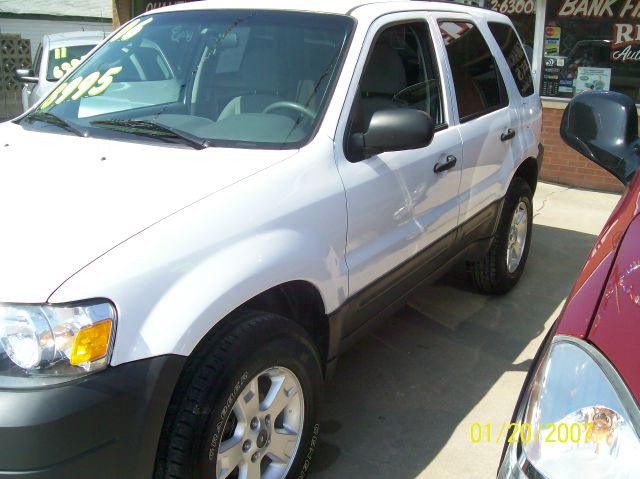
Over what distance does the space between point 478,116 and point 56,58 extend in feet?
20.7

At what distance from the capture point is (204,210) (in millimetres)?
2143

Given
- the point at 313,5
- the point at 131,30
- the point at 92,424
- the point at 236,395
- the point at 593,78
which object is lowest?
the point at 236,395

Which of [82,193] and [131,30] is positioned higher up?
[131,30]

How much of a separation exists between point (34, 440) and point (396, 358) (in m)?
2.44

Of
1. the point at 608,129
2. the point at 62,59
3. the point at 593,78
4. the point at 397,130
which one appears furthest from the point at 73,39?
the point at 608,129

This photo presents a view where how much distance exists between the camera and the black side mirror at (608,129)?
99.3 inches

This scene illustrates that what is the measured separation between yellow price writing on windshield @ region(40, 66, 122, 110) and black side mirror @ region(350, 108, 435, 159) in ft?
4.27

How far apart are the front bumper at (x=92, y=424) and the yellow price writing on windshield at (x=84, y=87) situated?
177 centimetres

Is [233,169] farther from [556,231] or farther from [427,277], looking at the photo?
[556,231]

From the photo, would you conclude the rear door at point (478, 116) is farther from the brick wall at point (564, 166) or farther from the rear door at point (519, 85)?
the brick wall at point (564, 166)

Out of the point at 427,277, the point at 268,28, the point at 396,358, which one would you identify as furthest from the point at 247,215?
the point at 396,358

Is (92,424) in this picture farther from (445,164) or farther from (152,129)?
(445,164)

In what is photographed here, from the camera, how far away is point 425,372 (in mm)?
3719
